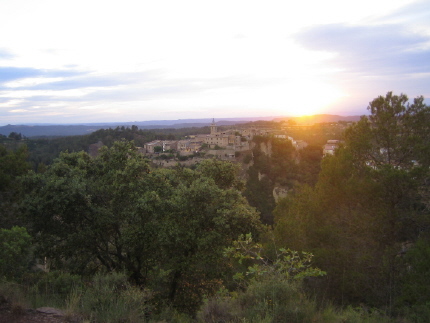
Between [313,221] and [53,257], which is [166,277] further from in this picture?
[313,221]

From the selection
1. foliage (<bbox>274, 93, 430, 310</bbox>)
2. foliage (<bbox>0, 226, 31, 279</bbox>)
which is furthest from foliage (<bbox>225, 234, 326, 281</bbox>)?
foliage (<bbox>0, 226, 31, 279</bbox>)

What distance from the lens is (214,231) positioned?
20.1 ft

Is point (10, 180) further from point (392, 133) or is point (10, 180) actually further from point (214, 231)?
point (392, 133)

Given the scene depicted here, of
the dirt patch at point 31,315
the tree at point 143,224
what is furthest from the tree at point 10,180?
the dirt patch at point 31,315

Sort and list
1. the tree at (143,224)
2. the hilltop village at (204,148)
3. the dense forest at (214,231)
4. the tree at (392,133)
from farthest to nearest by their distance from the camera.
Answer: the hilltop village at (204,148), the tree at (392,133), the tree at (143,224), the dense forest at (214,231)

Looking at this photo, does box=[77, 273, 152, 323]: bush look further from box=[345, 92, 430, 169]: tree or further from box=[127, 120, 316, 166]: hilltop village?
box=[127, 120, 316, 166]: hilltop village

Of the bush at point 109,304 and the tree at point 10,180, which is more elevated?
the tree at point 10,180

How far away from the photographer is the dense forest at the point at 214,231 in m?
5.27

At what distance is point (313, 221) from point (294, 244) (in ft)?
2.68

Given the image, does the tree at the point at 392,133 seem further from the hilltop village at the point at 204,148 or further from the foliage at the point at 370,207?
the hilltop village at the point at 204,148

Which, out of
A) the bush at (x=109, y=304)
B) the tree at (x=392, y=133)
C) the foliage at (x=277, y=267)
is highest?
the tree at (x=392, y=133)

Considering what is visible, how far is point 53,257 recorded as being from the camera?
698 cm

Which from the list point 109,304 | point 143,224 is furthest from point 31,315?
point 143,224

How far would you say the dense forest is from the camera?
527cm
